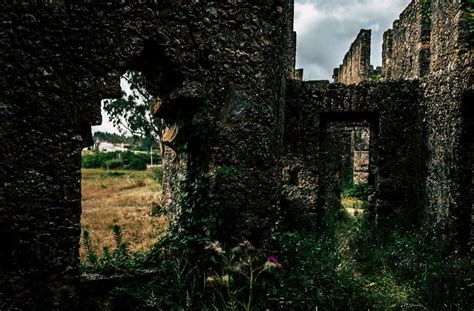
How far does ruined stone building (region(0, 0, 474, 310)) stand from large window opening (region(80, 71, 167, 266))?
0.53 m

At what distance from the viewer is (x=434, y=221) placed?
6.87 meters

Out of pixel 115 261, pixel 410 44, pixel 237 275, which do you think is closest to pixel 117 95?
pixel 115 261

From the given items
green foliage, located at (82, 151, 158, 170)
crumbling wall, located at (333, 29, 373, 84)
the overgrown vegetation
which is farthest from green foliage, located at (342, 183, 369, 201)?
green foliage, located at (82, 151, 158, 170)

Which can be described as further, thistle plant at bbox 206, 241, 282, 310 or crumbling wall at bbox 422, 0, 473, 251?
crumbling wall at bbox 422, 0, 473, 251

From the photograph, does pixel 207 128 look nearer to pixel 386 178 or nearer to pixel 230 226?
pixel 230 226

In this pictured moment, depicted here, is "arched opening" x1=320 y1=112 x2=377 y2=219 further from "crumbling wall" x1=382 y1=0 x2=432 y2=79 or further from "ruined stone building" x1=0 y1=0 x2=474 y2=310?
"crumbling wall" x1=382 y1=0 x2=432 y2=79

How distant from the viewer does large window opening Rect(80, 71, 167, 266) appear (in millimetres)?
7012

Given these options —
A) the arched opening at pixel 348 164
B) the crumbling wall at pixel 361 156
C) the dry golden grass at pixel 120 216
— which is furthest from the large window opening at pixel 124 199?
the crumbling wall at pixel 361 156

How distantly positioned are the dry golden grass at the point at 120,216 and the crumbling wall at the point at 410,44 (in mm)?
7089

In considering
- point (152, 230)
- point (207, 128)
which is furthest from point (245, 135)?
point (152, 230)

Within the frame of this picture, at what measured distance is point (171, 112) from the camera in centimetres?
465

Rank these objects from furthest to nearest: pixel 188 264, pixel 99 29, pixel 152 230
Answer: pixel 152 230
pixel 188 264
pixel 99 29

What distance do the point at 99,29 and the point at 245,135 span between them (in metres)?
1.86

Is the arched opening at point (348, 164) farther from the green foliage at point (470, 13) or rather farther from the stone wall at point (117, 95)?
the stone wall at point (117, 95)
